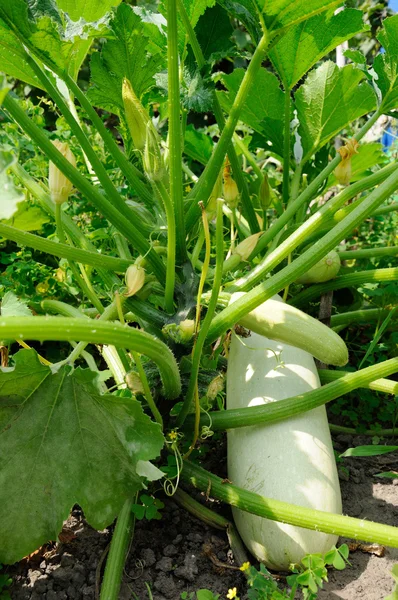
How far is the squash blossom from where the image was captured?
152cm

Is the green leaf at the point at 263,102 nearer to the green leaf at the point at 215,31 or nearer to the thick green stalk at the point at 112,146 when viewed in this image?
the green leaf at the point at 215,31

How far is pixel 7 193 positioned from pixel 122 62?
31.6 inches

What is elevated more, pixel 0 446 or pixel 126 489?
pixel 0 446

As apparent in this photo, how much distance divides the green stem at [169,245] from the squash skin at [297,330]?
0.13 meters

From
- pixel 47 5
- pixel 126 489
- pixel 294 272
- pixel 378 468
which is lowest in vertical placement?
pixel 378 468

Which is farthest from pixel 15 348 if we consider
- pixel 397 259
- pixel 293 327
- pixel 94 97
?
pixel 397 259

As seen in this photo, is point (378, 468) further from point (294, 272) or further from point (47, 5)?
point (47, 5)

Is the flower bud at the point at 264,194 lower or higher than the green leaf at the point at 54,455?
higher

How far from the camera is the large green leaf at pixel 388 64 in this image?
153 cm

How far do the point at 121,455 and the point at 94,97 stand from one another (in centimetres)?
90

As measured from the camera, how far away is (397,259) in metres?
2.16

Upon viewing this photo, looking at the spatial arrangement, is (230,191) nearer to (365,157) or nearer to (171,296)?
(171,296)

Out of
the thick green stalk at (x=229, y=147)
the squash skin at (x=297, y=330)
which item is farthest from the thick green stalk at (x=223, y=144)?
the squash skin at (x=297, y=330)

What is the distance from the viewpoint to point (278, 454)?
52.9 inches
